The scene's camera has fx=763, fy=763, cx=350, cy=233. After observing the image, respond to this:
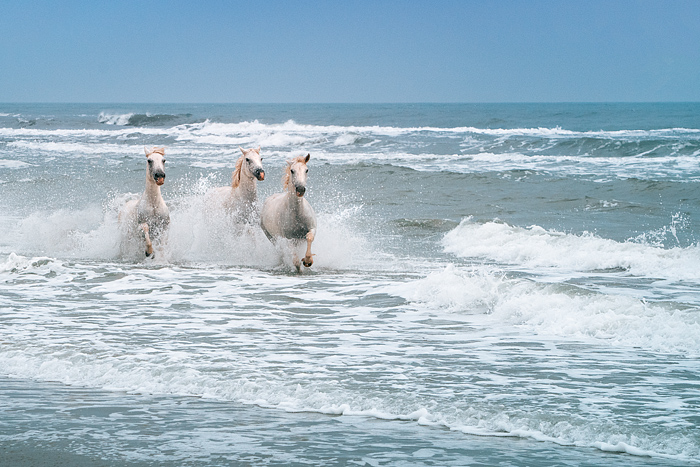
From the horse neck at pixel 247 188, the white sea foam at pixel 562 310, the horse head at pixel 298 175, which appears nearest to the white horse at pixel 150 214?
the horse neck at pixel 247 188

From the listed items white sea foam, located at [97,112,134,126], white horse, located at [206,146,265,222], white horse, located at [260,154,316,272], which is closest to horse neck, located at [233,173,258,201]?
white horse, located at [206,146,265,222]

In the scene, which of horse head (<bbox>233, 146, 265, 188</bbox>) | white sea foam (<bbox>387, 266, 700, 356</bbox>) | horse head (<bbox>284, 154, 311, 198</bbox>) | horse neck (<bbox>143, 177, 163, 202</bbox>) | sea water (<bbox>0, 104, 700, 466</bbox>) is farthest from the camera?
horse neck (<bbox>143, 177, 163, 202</bbox>)

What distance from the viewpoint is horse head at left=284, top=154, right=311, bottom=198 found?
30.5 ft

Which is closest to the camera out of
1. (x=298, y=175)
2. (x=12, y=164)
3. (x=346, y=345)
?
(x=346, y=345)

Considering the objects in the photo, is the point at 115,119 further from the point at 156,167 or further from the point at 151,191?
the point at 156,167

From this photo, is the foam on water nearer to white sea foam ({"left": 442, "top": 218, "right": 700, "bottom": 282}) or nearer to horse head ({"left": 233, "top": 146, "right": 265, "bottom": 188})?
horse head ({"left": 233, "top": 146, "right": 265, "bottom": 188})

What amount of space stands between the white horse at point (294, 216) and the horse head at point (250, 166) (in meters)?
0.38

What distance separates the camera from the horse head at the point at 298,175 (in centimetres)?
929

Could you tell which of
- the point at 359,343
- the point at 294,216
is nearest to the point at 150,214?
the point at 294,216

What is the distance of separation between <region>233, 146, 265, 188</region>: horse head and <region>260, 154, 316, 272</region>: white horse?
0.38 m

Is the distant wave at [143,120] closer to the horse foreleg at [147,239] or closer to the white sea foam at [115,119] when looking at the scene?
the white sea foam at [115,119]

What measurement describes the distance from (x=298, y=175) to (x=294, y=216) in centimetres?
65

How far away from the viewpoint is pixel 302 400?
4902 millimetres

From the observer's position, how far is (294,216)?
32.2 ft
